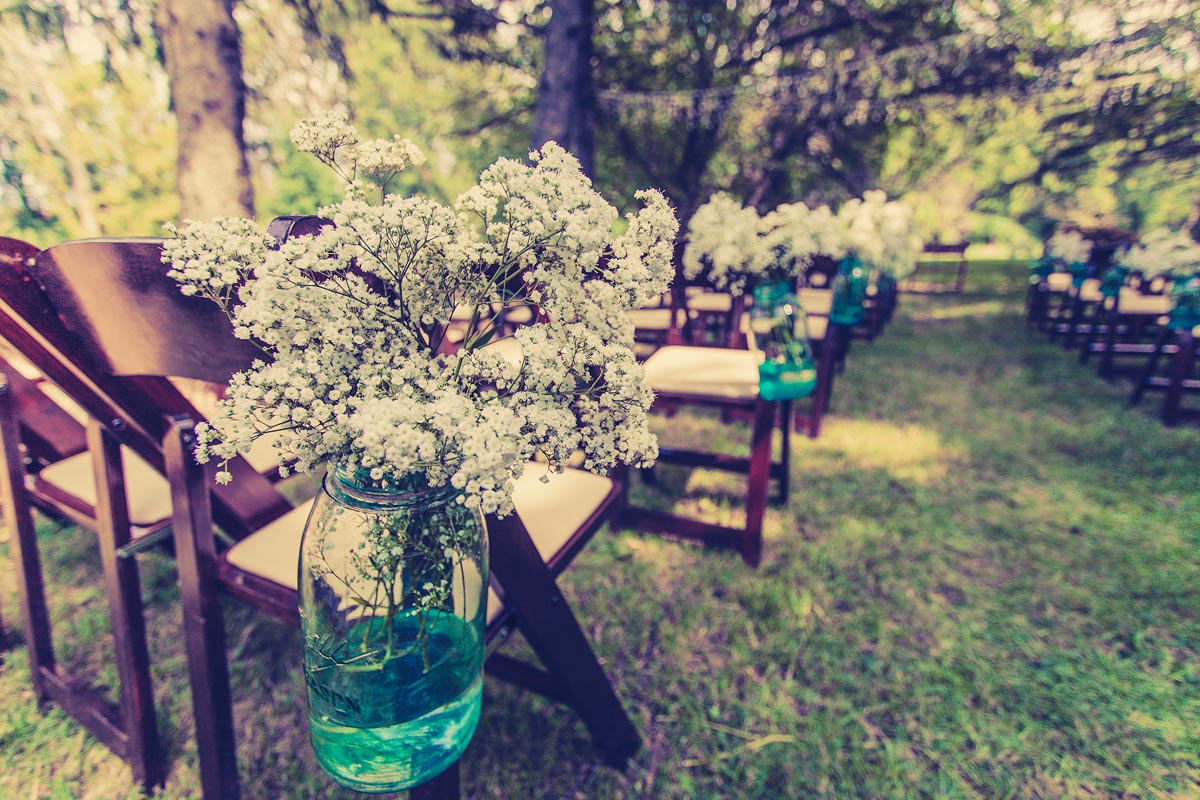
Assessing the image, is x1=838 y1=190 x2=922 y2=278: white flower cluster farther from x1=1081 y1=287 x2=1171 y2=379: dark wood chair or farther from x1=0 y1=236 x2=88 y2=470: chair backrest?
x1=0 y1=236 x2=88 y2=470: chair backrest

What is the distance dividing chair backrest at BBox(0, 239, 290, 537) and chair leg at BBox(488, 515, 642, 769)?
0.58 m

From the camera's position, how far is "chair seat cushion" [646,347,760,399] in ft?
7.66

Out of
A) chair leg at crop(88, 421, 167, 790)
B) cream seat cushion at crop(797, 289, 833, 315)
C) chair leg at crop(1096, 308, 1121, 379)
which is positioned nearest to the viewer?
chair leg at crop(88, 421, 167, 790)

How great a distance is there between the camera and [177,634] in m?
2.16

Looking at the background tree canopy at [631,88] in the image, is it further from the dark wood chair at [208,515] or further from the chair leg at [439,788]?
the chair leg at [439,788]

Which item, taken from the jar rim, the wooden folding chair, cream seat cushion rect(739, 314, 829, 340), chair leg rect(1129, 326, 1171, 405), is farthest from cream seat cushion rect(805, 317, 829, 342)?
the wooden folding chair

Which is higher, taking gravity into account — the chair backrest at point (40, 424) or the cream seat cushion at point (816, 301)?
the cream seat cushion at point (816, 301)

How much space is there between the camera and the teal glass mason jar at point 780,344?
2271mm

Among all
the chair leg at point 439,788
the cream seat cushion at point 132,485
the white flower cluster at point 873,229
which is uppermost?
the white flower cluster at point 873,229

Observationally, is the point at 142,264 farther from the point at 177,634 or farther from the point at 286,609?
the point at 177,634

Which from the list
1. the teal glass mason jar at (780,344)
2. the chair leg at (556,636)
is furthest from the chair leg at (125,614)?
the teal glass mason jar at (780,344)

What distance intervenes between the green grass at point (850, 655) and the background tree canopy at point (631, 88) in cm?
370

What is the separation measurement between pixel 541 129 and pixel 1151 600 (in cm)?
693

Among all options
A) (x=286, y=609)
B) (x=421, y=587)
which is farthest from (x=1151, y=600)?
(x=286, y=609)
